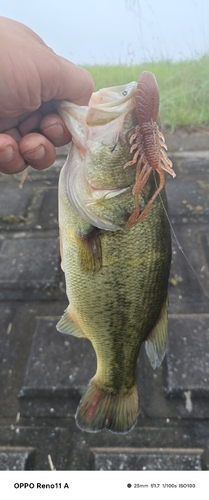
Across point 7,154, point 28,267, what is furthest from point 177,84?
point 7,154

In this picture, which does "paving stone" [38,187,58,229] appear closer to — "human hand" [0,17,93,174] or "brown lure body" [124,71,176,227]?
"human hand" [0,17,93,174]

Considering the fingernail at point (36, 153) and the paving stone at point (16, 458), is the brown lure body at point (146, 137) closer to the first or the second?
the fingernail at point (36, 153)

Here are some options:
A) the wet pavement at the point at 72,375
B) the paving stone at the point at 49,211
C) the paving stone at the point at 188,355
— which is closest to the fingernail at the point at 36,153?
the wet pavement at the point at 72,375

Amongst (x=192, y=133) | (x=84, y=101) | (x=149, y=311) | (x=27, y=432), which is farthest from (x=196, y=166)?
(x=27, y=432)

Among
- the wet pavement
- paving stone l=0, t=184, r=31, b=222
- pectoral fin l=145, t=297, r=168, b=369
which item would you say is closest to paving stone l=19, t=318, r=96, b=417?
the wet pavement

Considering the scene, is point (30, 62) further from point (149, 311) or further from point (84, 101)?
point (149, 311)

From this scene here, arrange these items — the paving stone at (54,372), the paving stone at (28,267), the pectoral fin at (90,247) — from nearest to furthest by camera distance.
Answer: the pectoral fin at (90,247)
the paving stone at (54,372)
the paving stone at (28,267)
